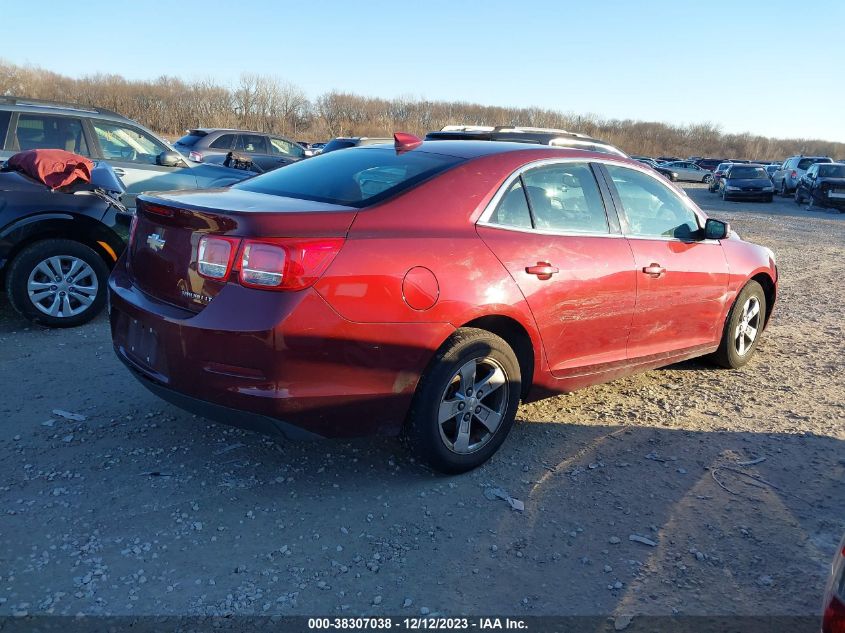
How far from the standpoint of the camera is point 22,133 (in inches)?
301

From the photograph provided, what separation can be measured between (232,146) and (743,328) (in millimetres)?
14226

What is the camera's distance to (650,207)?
460 centimetres

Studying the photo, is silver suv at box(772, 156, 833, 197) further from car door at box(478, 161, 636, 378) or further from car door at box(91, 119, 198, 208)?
car door at box(478, 161, 636, 378)

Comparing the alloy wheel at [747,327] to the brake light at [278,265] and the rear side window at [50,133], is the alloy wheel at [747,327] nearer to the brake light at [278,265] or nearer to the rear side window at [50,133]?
the brake light at [278,265]

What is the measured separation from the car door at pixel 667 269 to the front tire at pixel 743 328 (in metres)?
0.26

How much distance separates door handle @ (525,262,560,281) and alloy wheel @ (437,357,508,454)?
1.67 feet

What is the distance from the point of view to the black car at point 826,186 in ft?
78.4

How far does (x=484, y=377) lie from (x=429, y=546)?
3.12 ft

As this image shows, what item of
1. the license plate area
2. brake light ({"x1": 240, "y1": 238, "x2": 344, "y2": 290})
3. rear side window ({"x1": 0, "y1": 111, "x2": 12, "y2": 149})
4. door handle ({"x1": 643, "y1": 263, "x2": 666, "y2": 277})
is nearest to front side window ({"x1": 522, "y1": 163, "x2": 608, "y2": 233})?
door handle ({"x1": 643, "y1": 263, "x2": 666, "y2": 277})

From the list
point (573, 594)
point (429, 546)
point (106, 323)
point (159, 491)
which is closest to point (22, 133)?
point (106, 323)

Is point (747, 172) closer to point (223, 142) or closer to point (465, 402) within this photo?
point (223, 142)

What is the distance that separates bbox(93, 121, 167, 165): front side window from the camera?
798 cm

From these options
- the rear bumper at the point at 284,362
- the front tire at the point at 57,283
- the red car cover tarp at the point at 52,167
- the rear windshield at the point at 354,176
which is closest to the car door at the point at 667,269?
the rear windshield at the point at 354,176

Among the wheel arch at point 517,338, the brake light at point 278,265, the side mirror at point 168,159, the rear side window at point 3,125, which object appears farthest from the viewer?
the side mirror at point 168,159
